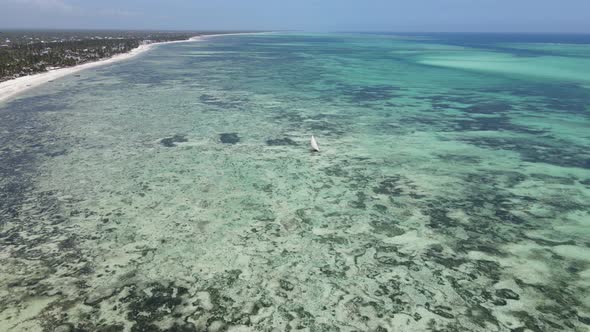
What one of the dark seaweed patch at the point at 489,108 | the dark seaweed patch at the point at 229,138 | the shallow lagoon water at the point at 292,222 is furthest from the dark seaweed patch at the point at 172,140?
the dark seaweed patch at the point at 489,108

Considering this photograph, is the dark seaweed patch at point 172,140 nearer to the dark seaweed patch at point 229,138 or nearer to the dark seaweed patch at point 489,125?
the dark seaweed patch at point 229,138

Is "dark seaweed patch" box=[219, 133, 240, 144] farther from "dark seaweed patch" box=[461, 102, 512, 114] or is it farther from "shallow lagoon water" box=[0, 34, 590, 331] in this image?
"dark seaweed patch" box=[461, 102, 512, 114]

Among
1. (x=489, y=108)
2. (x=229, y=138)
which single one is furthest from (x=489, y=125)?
(x=229, y=138)

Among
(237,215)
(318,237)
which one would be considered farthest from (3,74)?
(318,237)

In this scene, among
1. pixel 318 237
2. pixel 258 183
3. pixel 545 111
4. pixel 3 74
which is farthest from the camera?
pixel 3 74

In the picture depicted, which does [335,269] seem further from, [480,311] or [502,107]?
[502,107]
